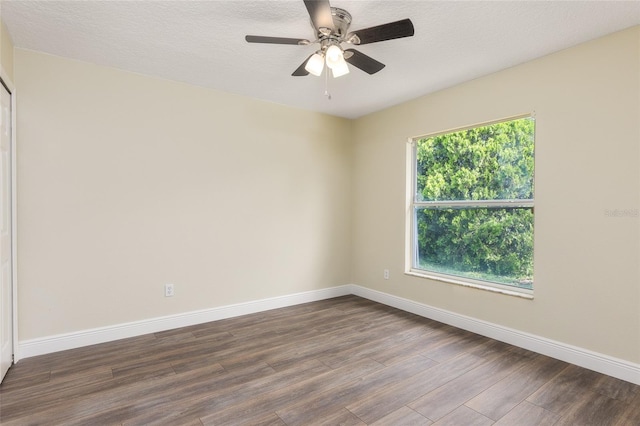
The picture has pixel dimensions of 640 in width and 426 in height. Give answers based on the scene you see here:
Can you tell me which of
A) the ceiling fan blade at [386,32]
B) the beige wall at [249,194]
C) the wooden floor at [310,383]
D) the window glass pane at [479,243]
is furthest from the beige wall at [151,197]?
the ceiling fan blade at [386,32]

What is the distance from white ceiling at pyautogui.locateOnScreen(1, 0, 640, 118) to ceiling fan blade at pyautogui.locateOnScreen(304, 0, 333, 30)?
0.98 ft

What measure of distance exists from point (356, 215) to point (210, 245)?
209cm

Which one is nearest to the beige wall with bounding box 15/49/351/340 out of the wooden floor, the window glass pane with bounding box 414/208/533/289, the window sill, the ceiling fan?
the wooden floor

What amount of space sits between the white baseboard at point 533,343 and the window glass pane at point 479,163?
1.25m

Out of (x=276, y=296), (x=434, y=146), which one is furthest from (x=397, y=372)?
(x=434, y=146)

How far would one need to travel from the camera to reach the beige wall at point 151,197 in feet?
9.13

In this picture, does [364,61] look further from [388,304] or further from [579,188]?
[388,304]

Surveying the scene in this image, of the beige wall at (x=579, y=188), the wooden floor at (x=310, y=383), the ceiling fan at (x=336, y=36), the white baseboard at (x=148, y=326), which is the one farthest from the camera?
the white baseboard at (x=148, y=326)

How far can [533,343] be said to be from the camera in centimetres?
285

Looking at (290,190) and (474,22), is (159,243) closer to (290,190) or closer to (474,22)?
(290,190)

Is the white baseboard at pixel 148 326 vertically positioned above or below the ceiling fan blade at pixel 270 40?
below

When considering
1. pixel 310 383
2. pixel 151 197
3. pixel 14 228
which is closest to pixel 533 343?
pixel 310 383

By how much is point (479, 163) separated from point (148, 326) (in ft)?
12.2

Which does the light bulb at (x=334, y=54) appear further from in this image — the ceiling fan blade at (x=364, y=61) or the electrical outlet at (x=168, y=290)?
the electrical outlet at (x=168, y=290)
